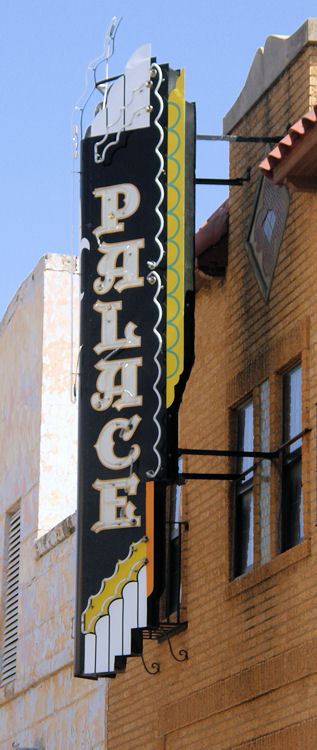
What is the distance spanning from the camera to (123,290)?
16797 mm

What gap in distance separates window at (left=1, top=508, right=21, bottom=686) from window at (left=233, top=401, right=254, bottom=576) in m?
10.5

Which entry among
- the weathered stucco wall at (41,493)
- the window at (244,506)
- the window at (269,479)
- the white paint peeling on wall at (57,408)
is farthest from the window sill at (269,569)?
the white paint peeling on wall at (57,408)

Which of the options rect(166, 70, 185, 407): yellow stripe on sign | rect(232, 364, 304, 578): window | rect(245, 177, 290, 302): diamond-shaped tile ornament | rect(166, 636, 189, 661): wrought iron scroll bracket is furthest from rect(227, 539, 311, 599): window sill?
rect(245, 177, 290, 302): diamond-shaped tile ornament

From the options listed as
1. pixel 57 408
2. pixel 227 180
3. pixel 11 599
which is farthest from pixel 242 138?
pixel 11 599

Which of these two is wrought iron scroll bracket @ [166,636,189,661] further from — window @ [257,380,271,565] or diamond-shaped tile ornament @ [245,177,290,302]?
diamond-shaped tile ornament @ [245,177,290,302]

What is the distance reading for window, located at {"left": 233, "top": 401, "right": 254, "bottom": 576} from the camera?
17031 millimetres

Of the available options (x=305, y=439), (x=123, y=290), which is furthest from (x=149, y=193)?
(x=305, y=439)

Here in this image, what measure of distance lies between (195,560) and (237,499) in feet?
3.91

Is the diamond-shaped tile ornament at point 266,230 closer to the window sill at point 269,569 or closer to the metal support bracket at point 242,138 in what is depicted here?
the metal support bracket at point 242,138

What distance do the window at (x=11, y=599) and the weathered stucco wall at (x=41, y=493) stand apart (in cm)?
23

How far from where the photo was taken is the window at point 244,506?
1703 cm

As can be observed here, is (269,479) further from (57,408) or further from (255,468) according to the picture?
(57,408)

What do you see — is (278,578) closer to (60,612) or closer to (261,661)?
(261,661)

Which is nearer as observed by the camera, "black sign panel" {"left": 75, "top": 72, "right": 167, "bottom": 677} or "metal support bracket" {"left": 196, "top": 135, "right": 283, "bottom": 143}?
"black sign panel" {"left": 75, "top": 72, "right": 167, "bottom": 677}
